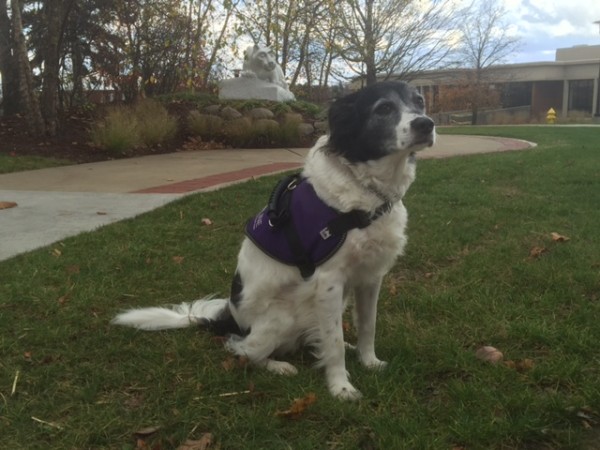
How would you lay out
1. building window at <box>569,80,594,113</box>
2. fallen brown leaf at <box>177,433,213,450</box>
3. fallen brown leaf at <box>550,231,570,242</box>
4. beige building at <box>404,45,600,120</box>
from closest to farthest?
fallen brown leaf at <box>177,433,213,450</box> → fallen brown leaf at <box>550,231,570,242</box> → beige building at <box>404,45,600,120</box> → building window at <box>569,80,594,113</box>

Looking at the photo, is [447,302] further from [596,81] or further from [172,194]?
[596,81]

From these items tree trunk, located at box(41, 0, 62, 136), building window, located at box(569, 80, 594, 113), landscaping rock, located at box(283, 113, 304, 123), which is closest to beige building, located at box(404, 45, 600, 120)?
building window, located at box(569, 80, 594, 113)

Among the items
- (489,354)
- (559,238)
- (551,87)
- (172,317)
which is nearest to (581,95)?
(551,87)

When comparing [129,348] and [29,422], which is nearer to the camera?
[29,422]

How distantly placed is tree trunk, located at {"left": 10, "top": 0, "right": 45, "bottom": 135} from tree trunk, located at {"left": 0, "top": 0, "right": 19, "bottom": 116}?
292 cm

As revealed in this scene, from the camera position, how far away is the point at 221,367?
296cm

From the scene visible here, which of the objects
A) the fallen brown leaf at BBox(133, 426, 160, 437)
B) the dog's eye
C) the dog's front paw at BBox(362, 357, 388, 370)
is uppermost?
the dog's eye

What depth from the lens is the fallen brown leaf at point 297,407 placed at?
2.50 meters

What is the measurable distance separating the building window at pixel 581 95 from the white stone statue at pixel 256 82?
49.3 m

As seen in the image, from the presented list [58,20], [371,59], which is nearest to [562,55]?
[371,59]

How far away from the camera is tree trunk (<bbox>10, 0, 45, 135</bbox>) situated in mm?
10492

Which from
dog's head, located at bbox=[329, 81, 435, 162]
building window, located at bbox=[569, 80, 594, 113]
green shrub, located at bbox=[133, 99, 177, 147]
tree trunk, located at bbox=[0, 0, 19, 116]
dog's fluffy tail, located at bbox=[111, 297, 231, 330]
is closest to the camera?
dog's head, located at bbox=[329, 81, 435, 162]

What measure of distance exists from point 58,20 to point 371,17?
2114 cm

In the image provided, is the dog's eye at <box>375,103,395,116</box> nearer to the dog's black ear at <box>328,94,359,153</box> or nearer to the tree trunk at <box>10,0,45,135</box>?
the dog's black ear at <box>328,94,359,153</box>
